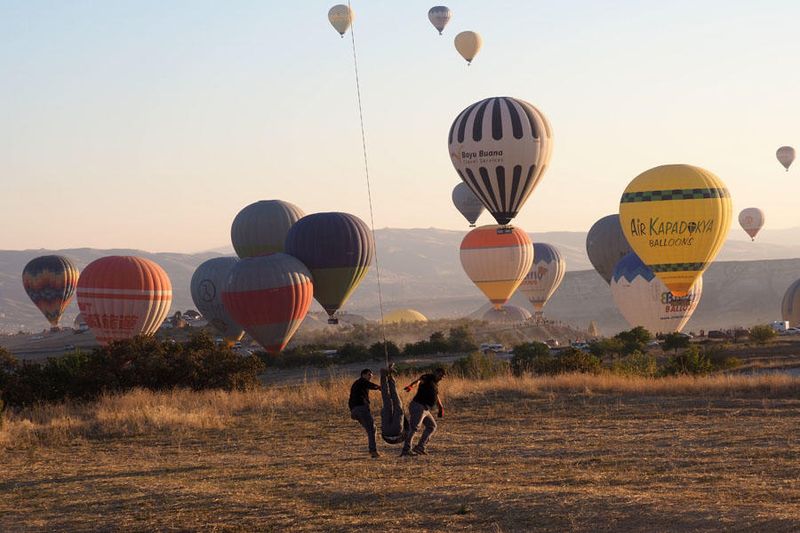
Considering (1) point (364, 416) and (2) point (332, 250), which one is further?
(2) point (332, 250)

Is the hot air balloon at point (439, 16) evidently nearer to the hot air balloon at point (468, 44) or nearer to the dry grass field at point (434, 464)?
the hot air balloon at point (468, 44)

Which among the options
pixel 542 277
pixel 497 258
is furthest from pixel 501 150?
pixel 542 277

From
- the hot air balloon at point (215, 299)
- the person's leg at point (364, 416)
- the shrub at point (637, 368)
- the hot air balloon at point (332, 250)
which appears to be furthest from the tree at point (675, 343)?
the person's leg at point (364, 416)

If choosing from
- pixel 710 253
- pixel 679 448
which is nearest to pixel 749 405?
pixel 679 448

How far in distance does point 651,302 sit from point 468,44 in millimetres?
21925

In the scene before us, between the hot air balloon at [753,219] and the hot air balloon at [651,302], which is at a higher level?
the hot air balloon at [753,219]

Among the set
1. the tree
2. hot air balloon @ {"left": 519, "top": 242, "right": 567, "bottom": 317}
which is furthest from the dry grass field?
hot air balloon @ {"left": 519, "top": 242, "right": 567, "bottom": 317}

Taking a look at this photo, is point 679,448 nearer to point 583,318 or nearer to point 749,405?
point 749,405

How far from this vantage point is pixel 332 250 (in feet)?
247

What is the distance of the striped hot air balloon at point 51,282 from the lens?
110m

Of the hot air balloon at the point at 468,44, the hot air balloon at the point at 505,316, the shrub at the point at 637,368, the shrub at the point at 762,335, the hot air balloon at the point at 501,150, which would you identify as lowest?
the shrub at the point at 762,335

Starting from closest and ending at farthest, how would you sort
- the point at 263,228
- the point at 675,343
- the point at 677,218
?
1. the point at 677,218
2. the point at 675,343
3. the point at 263,228

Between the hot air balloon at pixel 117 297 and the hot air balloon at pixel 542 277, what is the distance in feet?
178

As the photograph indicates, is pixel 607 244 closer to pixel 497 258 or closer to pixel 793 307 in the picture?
pixel 497 258
